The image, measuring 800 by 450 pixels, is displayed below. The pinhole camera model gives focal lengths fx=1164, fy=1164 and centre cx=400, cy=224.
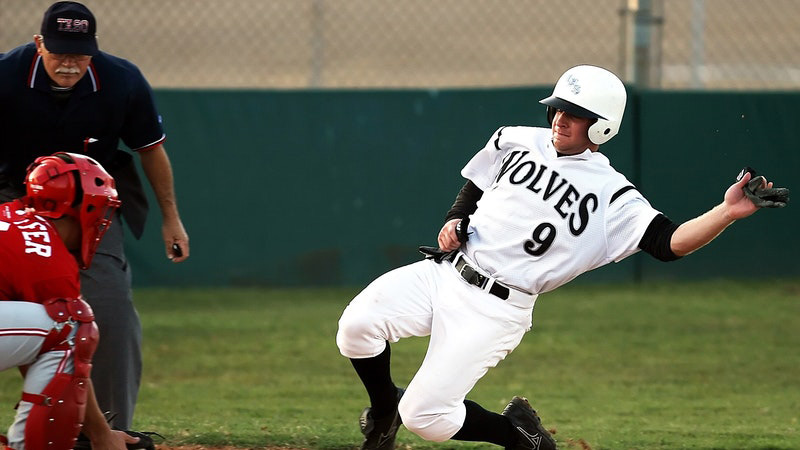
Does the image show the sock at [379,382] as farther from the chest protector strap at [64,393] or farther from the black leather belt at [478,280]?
the chest protector strap at [64,393]

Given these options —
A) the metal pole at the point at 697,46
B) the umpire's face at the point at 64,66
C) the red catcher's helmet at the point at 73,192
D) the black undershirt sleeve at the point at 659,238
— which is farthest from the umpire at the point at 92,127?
A: the metal pole at the point at 697,46

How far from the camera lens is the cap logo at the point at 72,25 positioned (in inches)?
194

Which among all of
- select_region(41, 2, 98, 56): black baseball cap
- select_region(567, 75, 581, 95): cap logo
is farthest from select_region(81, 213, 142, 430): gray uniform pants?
select_region(567, 75, 581, 95): cap logo

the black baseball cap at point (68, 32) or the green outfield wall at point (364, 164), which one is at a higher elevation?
the black baseball cap at point (68, 32)

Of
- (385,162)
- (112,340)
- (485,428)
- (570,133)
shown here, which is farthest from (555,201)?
(385,162)

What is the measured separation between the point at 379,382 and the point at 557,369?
3506 mm

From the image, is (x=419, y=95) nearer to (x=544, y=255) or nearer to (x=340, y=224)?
(x=340, y=224)

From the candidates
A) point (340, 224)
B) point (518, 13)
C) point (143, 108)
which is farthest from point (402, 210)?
point (143, 108)

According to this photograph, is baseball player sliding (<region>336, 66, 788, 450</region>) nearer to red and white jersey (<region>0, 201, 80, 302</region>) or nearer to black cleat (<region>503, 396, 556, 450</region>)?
black cleat (<region>503, 396, 556, 450</region>)

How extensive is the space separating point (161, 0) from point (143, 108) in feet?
21.9

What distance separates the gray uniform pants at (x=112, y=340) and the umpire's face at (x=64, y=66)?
0.78 metres

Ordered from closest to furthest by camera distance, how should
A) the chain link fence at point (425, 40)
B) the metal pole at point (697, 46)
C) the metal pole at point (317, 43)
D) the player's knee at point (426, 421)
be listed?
the player's knee at point (426, 421), the metal pole at point (317, 43), the metal pole at point (697, 46), the chain link fence at point (425, 40)

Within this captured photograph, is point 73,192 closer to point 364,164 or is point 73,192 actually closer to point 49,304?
point 49,304

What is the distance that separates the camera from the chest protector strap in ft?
13.3
